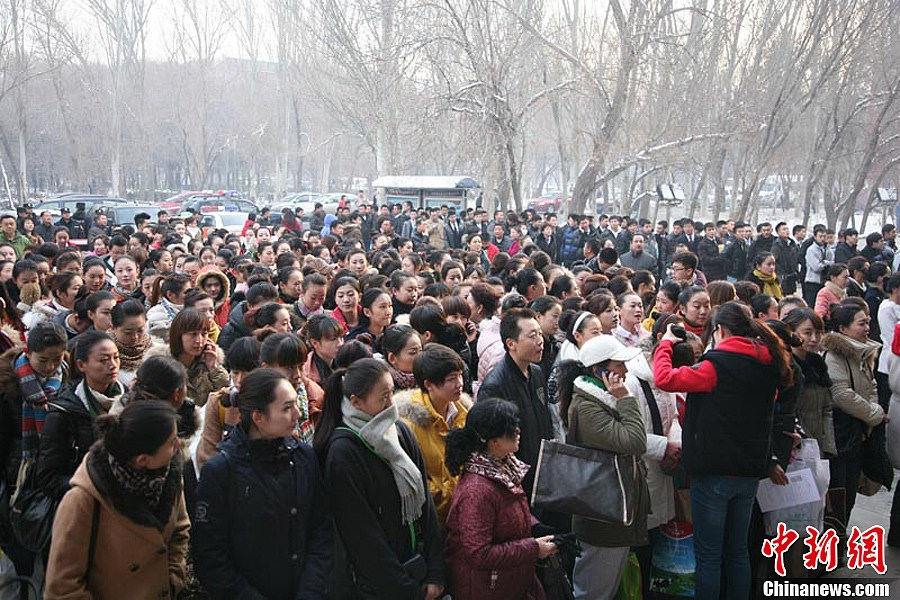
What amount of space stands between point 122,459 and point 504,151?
17.7 metres

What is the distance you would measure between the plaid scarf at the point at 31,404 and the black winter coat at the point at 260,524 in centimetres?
115

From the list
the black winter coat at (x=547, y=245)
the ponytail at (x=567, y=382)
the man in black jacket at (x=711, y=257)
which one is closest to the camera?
the ponytail at (x=567, y=382)

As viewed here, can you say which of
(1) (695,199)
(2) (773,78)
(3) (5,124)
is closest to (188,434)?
(2) (773,78)

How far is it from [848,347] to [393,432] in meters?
3.44

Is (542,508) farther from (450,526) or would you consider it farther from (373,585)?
(373,585)

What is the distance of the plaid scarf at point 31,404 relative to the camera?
358cm

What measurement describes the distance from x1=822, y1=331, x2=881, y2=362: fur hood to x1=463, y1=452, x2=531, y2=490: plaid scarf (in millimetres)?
2852

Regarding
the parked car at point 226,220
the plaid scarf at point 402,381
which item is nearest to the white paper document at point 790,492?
the plaid scarf at point 402,381

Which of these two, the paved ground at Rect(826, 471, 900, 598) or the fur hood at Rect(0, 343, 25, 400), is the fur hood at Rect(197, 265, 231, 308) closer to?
the fur hood at Rect(0, 343, 25, 400)

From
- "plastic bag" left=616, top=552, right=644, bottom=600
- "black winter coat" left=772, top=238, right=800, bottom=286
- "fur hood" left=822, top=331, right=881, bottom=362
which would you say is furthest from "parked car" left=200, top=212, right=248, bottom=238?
"plastic bag" left=616, top=552, right=644, bottom=600

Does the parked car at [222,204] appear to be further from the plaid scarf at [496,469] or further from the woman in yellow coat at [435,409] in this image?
the plaid scarf at [496,469]

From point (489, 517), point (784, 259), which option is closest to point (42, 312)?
point (489, 517)

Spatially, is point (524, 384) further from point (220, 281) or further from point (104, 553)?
point (220, 281)

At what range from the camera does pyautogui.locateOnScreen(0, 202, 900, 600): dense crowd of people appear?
2.81 metres
